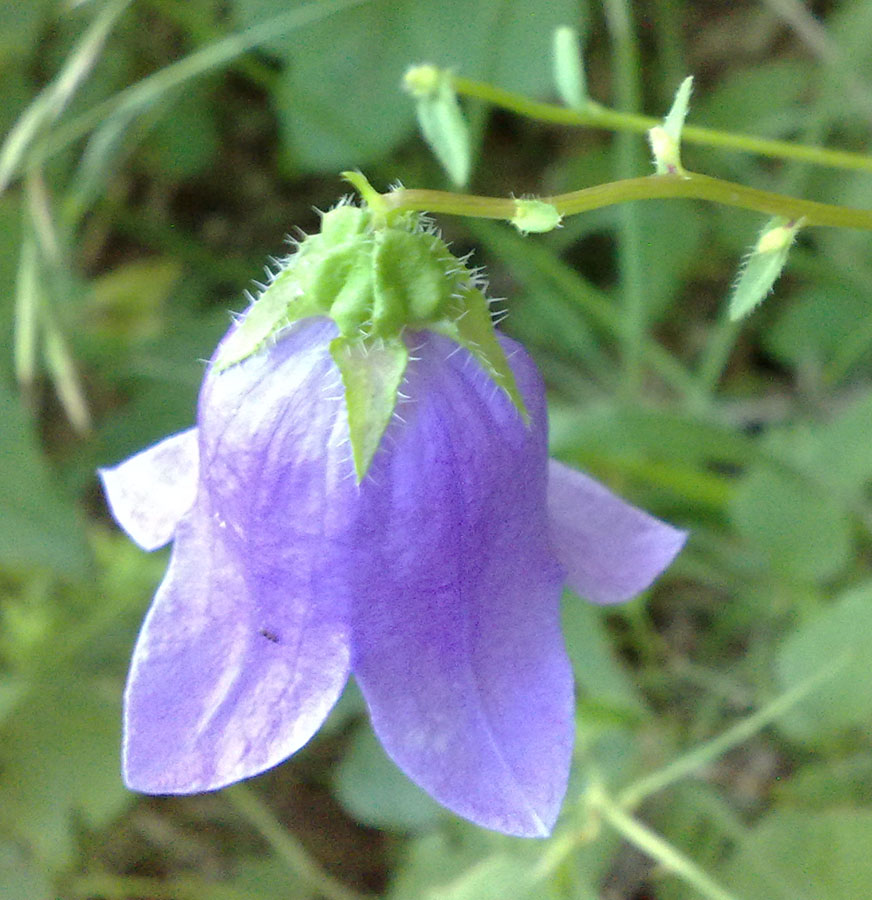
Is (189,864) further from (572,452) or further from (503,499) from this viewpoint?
(503,499)

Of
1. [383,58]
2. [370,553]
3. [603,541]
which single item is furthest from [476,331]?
[383,58]

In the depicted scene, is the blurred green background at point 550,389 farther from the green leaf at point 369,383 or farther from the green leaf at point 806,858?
the green leaf at point 369,383

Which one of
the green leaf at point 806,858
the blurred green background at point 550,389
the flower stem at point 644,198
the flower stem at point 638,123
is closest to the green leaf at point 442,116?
the flower stem at point 638,123

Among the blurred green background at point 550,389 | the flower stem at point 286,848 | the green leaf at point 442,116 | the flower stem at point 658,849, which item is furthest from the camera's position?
the flower stem at point 286,848

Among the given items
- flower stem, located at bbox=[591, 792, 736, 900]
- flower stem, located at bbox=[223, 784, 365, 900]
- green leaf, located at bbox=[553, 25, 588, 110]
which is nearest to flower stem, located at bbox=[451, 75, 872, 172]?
green leaf, located at bbox=[553, 25, 588, 110]

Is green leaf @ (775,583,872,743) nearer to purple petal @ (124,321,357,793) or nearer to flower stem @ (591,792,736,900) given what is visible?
flower stem @ (591,792,736,900)

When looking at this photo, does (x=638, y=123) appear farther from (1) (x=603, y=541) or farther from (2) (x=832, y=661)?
(2) (x=832, y=661)

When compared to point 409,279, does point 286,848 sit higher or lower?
lower
